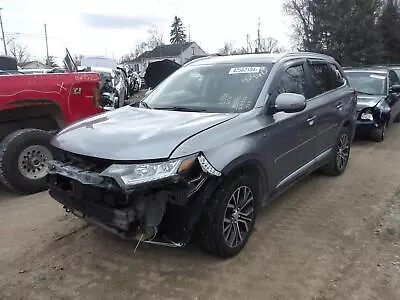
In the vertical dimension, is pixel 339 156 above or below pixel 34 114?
below

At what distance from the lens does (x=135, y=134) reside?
3.30 meters

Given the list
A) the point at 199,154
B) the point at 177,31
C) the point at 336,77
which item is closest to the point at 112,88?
the point at 336,77

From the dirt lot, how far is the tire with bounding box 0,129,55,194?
45 cm

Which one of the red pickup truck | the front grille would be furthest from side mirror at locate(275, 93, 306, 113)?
the red pickup truck

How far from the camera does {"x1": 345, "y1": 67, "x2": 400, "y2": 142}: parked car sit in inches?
325

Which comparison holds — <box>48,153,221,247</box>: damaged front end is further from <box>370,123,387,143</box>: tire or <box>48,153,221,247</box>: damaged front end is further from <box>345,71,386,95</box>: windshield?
<box>345,71,386,95</box>: windshield

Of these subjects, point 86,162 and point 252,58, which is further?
point 252,58

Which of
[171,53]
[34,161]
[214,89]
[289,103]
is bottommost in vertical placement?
[34,161]

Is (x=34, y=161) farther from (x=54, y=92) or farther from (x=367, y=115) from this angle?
(x=367, y=115)

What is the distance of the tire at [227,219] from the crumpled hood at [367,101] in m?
5.51

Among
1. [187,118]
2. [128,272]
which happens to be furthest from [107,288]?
[187,118]

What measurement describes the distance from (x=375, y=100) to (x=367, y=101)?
0.17 meters

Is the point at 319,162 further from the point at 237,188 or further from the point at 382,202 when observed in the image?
the point at 237,188

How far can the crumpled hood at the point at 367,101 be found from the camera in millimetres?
8336
